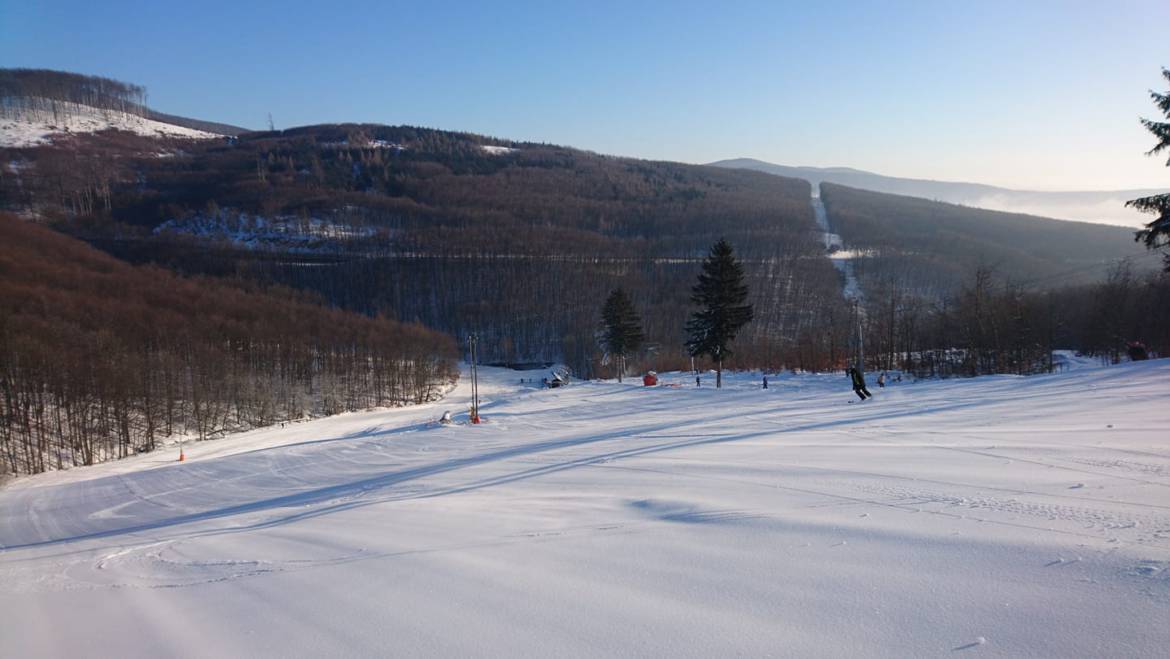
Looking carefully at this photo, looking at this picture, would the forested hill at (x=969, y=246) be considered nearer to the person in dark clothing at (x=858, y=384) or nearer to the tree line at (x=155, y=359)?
the tree line at (x=155, y=359)

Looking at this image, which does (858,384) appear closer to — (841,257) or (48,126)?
(841,257)

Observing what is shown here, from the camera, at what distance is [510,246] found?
135375mm

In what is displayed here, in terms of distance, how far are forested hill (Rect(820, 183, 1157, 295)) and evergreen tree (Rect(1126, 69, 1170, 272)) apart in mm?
82988

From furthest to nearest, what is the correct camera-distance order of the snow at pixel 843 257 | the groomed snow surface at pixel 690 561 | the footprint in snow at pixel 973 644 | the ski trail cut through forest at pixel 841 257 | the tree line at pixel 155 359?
the snow at pixel 843 257
the ski trail cut through forest at pixel 841 257
the tree line at pixel 155 359
the groomed snow surface at pixel 690 561
the footprint in snow at pixel 973 644

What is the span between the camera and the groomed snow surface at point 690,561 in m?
3.60

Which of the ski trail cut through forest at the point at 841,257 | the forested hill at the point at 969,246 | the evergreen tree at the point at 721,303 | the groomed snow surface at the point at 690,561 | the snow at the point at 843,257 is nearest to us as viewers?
the groomed snow surface at the point at 690,561

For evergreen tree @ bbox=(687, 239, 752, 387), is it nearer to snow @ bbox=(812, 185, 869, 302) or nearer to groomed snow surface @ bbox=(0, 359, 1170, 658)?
groomed snow surface @ bbox=(0, 359, 1170, 658)

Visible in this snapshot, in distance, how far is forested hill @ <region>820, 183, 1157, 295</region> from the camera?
367ft

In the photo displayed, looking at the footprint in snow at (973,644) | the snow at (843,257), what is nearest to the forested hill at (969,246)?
the snow at (843,257)

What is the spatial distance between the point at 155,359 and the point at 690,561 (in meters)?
59.5

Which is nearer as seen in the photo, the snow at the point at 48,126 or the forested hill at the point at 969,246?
the forested hill at the point at 969,246

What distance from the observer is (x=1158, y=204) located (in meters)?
19.0

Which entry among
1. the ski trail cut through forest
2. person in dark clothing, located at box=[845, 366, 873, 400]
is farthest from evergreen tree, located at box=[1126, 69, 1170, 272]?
the ski trail cut through forest

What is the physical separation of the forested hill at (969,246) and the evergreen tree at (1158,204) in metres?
83.0
